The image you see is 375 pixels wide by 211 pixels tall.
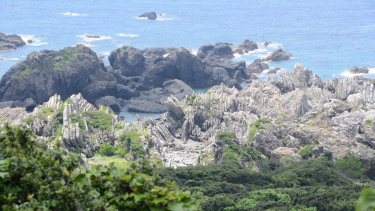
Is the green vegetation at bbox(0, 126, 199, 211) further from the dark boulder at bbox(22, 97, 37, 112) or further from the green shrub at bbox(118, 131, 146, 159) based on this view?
the dark boulder at bbox(22, 97, 37, 112)

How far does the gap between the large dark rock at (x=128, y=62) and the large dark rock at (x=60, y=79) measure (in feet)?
22.1

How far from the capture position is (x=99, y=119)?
41156mm

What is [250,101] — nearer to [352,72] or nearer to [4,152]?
[352,72]

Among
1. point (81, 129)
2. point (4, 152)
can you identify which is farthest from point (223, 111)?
point (4, 152)

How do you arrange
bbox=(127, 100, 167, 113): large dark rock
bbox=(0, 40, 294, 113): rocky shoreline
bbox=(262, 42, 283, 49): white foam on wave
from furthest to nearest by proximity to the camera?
bbox=(262, 42, 283, 49): white foam on wave → bbox=(127, 100, 167, 113): large dark rock → bbox=(0, 40, 294, 113): rocky shoreline

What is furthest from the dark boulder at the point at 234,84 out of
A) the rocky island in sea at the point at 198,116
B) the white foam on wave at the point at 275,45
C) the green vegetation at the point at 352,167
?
the green vegetation at the point at 352,167

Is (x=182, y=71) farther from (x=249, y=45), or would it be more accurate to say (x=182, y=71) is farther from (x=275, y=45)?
(x=275, y=45)

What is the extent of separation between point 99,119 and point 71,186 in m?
34.0

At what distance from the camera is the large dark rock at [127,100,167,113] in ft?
185

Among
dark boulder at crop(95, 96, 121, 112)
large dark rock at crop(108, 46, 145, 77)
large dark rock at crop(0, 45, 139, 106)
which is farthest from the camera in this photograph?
large dark rock at crop(108, 46, 145, 77)

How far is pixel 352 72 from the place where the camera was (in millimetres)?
70000

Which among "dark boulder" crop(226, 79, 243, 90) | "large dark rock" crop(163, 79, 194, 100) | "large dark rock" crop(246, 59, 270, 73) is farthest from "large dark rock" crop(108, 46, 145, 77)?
"large dark rock" crop(246, 59, 270, 73)

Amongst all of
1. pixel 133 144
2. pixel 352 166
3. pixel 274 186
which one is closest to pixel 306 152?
pixel 352 166

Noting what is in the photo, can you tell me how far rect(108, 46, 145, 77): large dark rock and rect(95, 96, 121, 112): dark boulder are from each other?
12.7m
